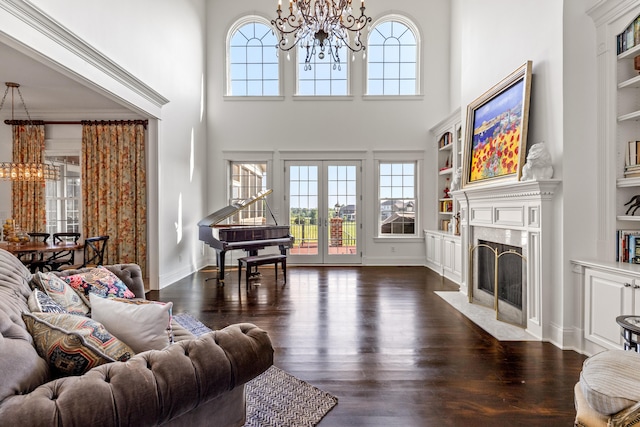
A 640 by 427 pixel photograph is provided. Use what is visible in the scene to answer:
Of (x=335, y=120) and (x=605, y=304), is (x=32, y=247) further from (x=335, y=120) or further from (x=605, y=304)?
(x=605, y=304)

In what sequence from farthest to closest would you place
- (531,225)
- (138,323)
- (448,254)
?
(448,254) < (531,225) < (138,323)

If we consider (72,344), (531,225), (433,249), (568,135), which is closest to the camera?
(72,344)

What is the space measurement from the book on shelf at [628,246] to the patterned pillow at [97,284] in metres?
4.12

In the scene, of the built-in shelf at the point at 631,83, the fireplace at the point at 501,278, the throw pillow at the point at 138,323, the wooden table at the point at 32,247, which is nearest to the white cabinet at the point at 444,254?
the fireplace at the point at 501,278

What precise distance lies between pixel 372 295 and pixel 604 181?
3.07 meters

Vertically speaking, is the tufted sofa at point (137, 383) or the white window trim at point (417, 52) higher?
the white window trim at point (417, 52)

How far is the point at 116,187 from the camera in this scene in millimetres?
5840

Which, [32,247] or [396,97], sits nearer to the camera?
[32,247]

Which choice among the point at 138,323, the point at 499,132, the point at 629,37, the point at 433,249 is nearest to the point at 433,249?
the point at 433,249

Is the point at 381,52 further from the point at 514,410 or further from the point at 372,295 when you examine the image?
the point at 514,410

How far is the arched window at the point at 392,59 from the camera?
7.61 m

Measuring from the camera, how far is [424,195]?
7465 millimetres

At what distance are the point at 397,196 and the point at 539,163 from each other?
4.41m

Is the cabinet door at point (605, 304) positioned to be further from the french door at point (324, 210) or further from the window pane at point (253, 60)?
the window pane at point (253, 60)
